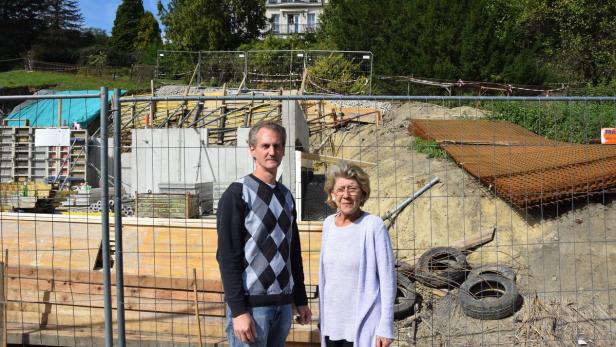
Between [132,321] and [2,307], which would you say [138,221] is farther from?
[2,307]

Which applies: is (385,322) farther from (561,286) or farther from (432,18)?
A: (432,18)

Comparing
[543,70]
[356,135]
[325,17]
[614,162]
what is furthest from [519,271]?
[325,17]

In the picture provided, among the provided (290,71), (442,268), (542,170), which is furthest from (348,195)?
(290,71)

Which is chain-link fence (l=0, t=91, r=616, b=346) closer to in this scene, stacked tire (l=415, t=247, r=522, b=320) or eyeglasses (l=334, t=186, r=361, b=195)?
stacked tire (l=415, t=247, r=522, b=320)

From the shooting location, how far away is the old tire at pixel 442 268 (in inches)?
320

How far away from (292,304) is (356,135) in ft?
48.5

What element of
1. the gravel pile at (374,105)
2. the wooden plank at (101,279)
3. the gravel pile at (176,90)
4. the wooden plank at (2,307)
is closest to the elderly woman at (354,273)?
the wooden plank at (2,307)

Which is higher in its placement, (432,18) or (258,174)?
(432,18)

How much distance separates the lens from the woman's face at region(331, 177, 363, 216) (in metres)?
3.15

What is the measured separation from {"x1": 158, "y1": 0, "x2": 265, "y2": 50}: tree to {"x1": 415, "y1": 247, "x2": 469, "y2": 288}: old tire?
106 feet

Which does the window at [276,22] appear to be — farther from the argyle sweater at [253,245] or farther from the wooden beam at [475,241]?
the argyle sweater at [253,245]

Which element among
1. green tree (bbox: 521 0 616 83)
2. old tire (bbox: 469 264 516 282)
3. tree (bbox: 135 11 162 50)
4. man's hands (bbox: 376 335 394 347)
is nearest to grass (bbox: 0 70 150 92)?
tree (bbox: 135 11 162 50)

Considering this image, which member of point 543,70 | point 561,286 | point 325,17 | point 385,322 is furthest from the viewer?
point 325,17

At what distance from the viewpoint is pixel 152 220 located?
7.07 metres
